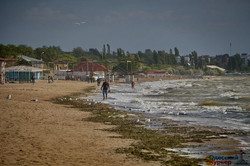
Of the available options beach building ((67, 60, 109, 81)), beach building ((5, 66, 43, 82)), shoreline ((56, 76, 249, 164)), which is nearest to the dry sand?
shoreline ((56, 76, 249, 164))

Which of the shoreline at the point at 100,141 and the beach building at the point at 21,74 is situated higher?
the beach building at the point at 21,74

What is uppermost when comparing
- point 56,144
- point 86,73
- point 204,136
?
point 86,73

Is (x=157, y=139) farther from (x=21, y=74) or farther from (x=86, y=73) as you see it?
(x=86, y=73)

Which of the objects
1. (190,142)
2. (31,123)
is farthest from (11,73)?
(190,142)

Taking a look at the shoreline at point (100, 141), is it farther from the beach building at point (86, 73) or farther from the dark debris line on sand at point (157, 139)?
the beach building at point (86, 73)

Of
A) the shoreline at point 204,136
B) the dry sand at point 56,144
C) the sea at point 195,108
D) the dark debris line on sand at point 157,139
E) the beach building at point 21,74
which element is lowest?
the sea at point 195,108

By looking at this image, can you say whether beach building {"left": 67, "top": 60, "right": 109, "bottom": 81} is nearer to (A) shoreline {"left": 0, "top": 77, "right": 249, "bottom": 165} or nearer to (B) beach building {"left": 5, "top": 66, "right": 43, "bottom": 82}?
(B) beach building {"left": 5, "top": 66, "right": 43, "bottom": 82}

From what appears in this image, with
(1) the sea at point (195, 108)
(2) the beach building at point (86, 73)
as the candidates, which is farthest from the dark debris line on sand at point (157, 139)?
(2) the beach building at point (86, 73)

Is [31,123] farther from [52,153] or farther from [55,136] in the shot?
[52,153]

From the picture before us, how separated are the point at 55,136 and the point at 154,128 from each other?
15.5 ft

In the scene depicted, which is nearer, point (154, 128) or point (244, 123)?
point (154, 128)

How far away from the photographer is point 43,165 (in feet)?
25.0

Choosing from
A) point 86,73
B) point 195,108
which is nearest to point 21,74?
point 195,108

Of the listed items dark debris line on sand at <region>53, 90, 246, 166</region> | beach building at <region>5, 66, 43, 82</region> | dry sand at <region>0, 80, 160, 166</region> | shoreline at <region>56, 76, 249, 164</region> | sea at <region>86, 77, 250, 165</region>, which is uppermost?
beach building at <region>5, 66, 43, 82</region>
